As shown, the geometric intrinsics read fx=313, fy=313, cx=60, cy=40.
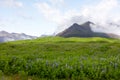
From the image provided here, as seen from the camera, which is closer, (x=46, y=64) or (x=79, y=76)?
(x=79, y=76)

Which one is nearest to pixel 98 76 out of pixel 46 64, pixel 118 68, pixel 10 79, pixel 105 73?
pixel 105 73

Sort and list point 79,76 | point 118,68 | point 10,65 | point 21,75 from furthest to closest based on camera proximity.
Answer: point 10,65 < point 118,68 < point 79,76 < point 21,75

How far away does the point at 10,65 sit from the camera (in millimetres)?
20672

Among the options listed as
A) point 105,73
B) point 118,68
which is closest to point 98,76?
point 105,73

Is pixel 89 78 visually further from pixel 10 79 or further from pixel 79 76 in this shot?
pixel 10 79

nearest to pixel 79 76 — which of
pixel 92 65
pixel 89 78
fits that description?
pixel 89 78

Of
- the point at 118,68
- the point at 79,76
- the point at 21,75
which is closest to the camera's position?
the point at 21,75

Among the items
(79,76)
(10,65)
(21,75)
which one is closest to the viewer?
(21,75)

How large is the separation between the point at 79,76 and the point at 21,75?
3334 millimetres

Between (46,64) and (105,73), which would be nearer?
(105,73)

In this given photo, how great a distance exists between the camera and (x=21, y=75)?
16625 mm

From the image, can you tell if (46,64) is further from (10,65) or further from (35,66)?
(10,65)

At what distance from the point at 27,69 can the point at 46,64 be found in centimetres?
122

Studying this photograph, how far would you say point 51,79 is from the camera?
691 inches
